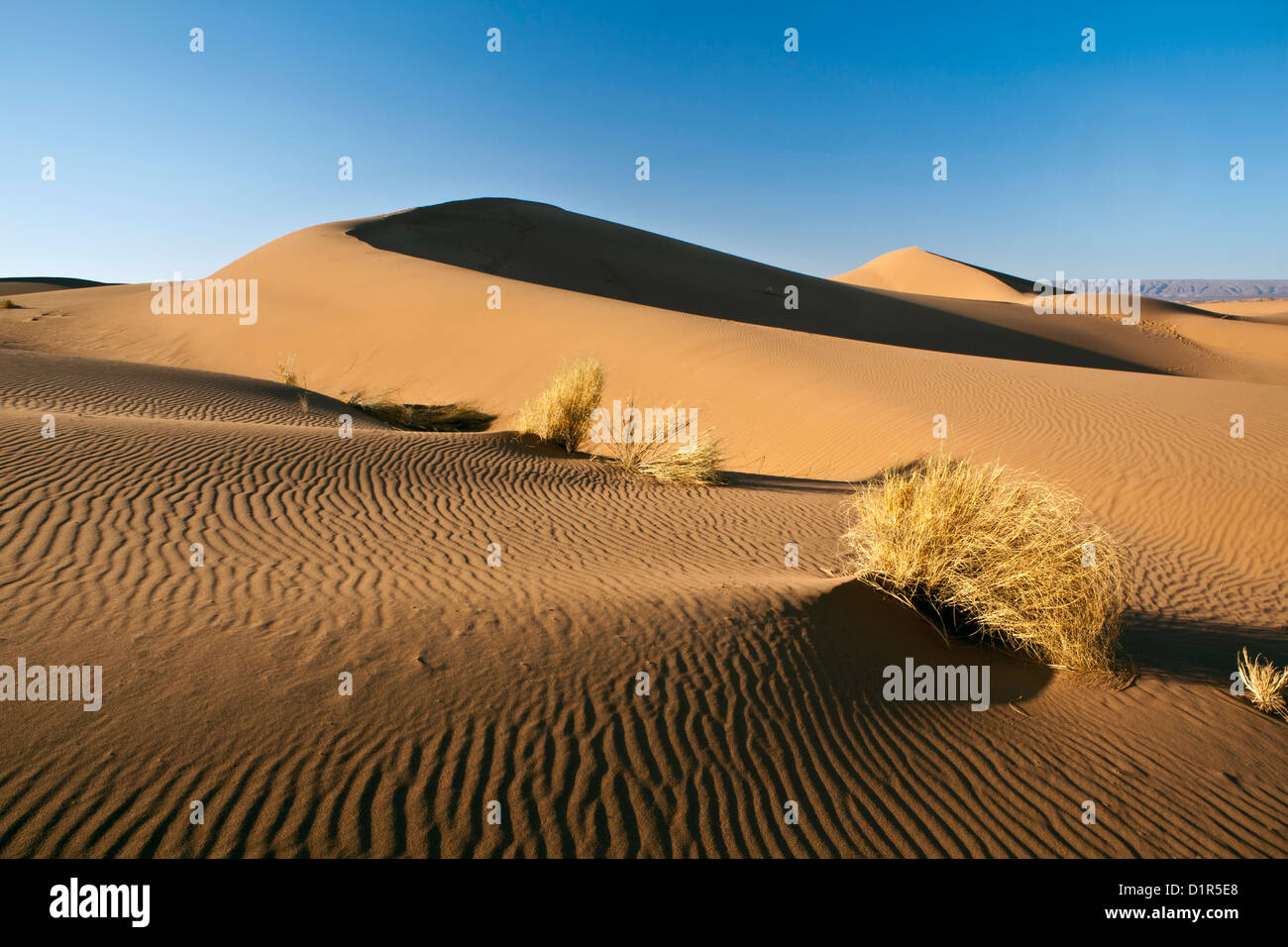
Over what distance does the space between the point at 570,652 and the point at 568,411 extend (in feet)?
24.0

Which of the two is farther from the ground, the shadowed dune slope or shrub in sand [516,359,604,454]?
the shadowed dune slope

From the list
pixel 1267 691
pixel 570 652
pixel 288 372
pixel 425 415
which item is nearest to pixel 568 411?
pixel 425 415

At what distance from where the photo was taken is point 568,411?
11273 mm

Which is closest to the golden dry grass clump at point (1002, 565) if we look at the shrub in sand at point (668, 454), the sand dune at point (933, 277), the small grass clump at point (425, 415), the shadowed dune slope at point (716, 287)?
the shrub in sand at point (668, 454)

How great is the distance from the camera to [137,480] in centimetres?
659

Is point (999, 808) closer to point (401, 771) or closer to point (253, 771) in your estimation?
point (401, 771)

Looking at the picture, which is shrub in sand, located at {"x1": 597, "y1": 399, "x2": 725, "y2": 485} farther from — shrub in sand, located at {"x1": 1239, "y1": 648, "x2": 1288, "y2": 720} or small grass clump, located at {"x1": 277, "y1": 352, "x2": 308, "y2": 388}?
small grass clump, located at {"x1": 277, "y1": 352, "x2": 308, "y2": 388}

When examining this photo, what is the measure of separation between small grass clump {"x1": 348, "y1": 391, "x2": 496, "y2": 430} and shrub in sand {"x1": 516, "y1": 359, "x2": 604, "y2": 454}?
13.9 feet

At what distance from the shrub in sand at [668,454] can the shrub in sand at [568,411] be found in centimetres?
46

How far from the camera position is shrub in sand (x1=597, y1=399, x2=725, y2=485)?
9.84m

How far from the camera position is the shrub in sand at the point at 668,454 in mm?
9844

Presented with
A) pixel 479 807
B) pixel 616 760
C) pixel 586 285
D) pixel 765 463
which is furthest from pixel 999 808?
pixel 586 285

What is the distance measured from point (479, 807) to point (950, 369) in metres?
14.6

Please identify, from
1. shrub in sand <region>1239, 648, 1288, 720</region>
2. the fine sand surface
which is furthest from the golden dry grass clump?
shrub in sand <region>1239, 648, 1288, 720</region>
